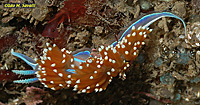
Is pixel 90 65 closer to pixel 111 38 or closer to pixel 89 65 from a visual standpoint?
pixel 89 65

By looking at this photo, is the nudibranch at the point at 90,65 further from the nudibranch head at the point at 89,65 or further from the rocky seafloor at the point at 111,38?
the rocky seafloor at the point at 111,38

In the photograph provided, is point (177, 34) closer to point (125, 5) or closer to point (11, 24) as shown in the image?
point (125, 5)

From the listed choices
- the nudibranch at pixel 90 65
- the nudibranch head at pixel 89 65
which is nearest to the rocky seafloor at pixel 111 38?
the nudibranch at pixel 90 65

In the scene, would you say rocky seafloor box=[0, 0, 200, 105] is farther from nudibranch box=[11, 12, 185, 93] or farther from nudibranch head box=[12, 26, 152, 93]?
nudibranch head box=[12, 26, 152, 93]

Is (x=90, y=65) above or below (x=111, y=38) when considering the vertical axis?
below

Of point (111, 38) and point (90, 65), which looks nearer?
point (90, 65)

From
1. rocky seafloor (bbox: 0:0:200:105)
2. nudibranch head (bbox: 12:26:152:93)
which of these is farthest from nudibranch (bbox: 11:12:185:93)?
rocky seafloor (bbox: 0:0:200:105)

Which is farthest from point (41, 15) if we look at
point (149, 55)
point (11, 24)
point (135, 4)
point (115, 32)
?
point (149, 55)

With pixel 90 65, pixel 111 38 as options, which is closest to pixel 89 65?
pixel 90 65
